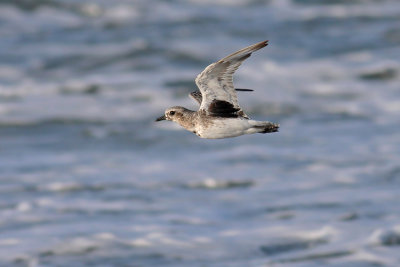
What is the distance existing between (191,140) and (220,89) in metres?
19.4

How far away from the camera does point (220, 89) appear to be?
9.62 meters

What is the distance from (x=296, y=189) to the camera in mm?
24859

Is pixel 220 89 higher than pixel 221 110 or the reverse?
higher

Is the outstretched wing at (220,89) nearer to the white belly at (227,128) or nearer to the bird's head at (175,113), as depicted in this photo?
the white belly at (227,128)

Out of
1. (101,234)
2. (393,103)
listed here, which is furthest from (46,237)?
(393,103)

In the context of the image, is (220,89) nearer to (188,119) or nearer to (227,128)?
(227,128)

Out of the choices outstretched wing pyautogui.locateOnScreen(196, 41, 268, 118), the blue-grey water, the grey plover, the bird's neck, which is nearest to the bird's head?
the bird's neck

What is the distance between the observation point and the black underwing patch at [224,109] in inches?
382

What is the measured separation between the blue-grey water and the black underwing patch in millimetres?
10797

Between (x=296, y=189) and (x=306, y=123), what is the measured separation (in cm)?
547

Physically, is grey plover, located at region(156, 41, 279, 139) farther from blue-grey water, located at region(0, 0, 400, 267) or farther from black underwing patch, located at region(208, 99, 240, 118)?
blue-grey water, located at region(0, 0, 400, 267)

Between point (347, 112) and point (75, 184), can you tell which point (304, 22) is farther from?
point (75, 184)

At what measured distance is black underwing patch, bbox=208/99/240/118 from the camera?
382 inches

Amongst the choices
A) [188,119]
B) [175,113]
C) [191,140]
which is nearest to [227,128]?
[188,119]
